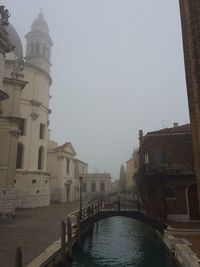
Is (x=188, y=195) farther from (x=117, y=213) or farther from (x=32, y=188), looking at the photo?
(x=32, y=188)

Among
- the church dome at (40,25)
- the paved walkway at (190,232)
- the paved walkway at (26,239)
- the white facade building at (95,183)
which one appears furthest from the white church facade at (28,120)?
the white facade building at (95,183)

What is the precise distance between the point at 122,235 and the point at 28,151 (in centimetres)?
1750

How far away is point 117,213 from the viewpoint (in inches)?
972

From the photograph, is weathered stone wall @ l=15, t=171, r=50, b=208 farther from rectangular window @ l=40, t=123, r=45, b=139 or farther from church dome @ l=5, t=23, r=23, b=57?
church dome @ l=5, t=23, r=23, b=57

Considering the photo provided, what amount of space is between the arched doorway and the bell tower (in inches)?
1229

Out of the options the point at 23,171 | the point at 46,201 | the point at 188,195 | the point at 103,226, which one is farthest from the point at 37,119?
the point at 188,195

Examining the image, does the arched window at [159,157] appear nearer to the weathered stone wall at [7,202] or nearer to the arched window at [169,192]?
the arched window at [169,192]

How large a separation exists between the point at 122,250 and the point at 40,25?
41.3m

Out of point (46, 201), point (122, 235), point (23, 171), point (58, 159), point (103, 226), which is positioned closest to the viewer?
point (122, 235)

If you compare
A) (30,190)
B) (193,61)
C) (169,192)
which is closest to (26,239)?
(193,61)

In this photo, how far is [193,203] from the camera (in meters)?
22.3

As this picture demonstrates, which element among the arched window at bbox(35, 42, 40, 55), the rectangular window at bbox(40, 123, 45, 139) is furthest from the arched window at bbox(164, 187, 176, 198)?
the arched window at bbox(35, 42, 40, 55)

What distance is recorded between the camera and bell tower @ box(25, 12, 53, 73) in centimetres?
4394

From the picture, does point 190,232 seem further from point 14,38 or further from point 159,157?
point 14,38
